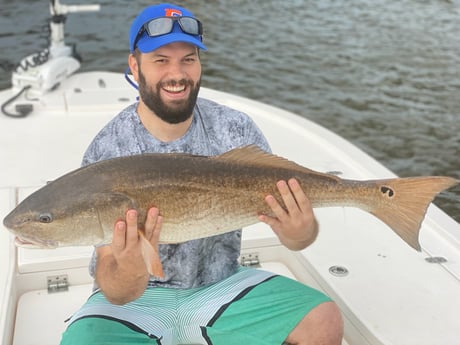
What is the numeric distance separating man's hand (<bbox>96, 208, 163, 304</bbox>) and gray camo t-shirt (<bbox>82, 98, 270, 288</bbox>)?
0.29m

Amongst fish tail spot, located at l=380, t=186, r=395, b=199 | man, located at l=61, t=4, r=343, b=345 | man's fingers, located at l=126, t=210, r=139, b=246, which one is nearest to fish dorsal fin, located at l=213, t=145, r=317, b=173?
man, located at l=61, t=4, r=343, b=345

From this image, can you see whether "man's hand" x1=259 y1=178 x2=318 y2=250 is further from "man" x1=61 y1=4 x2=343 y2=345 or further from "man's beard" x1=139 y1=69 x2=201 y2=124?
"man's beard" x1=139 y1=69 x2=201 y2=124

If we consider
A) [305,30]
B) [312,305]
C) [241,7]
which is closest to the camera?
[312,305]

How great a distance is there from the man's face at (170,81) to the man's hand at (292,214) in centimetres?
59

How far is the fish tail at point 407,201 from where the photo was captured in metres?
2.48

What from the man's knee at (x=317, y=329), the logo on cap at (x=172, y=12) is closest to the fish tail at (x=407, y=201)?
the man's knee at (x=317, y=329)

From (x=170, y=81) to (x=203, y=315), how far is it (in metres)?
1.04

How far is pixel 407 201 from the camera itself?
2.50 m

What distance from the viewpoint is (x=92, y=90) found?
6.00 m

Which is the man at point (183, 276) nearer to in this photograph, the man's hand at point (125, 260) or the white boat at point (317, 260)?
the man's hand at point (125, 260)

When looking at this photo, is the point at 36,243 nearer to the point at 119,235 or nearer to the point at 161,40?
the point at 119,235

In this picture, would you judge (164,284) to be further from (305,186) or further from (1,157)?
(1,157)

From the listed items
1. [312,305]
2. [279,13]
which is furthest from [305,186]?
[279,13]

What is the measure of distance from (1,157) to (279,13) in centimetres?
1029
